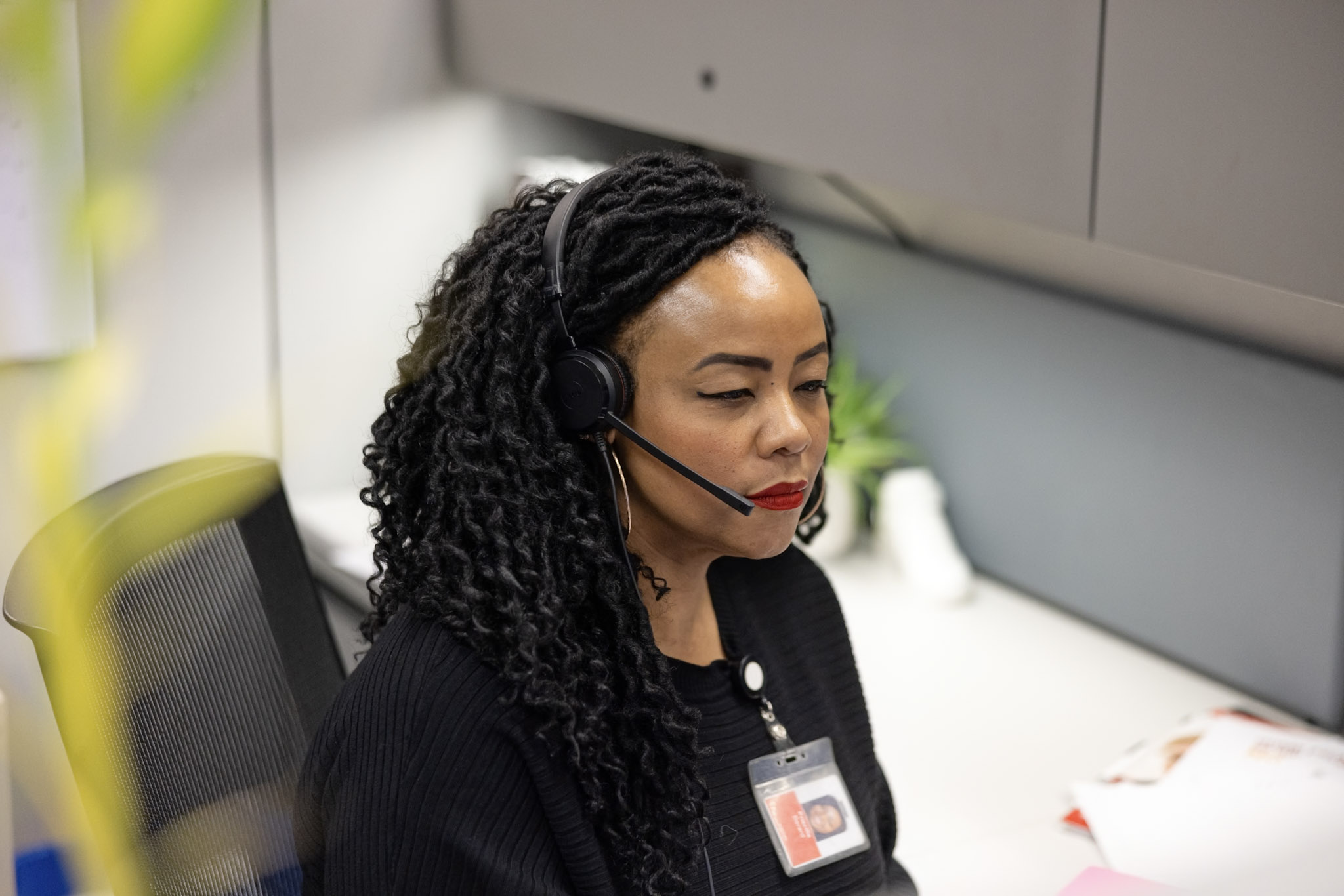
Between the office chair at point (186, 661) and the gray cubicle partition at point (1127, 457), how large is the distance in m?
0.93

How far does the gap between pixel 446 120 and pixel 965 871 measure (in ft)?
4.08

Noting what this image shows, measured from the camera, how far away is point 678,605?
0.93 m

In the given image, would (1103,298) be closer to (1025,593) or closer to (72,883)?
(1025,593)

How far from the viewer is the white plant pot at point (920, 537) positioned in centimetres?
176

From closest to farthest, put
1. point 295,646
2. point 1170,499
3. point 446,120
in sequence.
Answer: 1. point 295,646
2. point 1170,499
3. point 446,120

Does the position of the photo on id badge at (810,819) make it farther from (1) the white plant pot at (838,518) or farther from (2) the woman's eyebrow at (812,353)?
(1) the white plant pot at (838,518)

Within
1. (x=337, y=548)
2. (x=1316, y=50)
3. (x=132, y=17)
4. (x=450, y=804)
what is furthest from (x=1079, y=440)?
(x=132, y=17)

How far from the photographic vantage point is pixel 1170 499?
156 centimetres

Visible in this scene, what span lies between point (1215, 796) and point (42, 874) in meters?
1.30

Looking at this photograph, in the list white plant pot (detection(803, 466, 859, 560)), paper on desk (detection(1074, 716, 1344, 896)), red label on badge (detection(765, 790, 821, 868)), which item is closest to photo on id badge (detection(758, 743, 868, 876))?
red label on badge (detection(765, 790, 821, 868))

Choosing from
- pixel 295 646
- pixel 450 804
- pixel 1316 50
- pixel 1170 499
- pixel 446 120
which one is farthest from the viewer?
pixel 446 120

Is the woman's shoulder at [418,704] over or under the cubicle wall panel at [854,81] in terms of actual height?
under

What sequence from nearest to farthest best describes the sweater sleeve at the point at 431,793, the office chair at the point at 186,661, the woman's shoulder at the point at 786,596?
the sweater sleeve at the point at 431,793 < the office chair at the point at 186,661 < the woman's shoulder at the point at 786,596

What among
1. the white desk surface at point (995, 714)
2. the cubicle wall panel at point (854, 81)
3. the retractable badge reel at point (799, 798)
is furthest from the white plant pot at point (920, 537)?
the retractable badge reel at point (799, 798)
